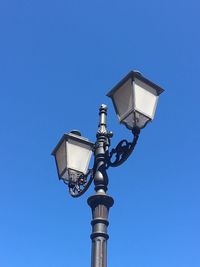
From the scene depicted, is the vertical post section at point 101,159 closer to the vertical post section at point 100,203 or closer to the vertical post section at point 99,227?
the vertical post section at point 100,203

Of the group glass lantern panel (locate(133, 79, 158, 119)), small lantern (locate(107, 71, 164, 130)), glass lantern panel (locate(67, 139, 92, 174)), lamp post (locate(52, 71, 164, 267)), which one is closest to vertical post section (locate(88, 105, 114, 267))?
lamp post (locate(52, 71, 164, 267))

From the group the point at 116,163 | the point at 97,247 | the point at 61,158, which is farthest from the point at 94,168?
the point at 97,247

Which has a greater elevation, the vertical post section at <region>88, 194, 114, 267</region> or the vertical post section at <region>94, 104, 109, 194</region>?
the vertical post section at <region>94, 104, 109, 194</region>

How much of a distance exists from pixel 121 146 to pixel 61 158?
979 mm

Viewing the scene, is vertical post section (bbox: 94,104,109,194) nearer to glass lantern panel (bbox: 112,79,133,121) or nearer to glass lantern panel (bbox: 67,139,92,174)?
glass lantern panel (bbox: 67,139,92,174)

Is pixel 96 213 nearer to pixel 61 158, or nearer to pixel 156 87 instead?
pixel 61 158

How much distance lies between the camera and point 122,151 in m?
5.91

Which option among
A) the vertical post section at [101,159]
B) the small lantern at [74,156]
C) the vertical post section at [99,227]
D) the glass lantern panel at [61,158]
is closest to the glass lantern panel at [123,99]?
the vertical post section at [101,159]

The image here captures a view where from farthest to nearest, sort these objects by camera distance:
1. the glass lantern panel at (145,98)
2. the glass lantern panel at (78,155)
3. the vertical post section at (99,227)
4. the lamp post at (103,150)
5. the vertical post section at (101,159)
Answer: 1. the glass lantern panel at (78,155)
2. the glass lantern panel at (145,98)
3. the vertical post section at (101,159)
4. the lamp post at (103,150)
5. the vertical post section at (99,227)

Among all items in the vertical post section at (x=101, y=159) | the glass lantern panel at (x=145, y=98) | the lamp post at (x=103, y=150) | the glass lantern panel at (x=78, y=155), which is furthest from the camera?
the glass lantern panel at (x=78, y=155)

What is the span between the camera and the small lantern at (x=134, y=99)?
571cm

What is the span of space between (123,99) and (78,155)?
1.04 meters

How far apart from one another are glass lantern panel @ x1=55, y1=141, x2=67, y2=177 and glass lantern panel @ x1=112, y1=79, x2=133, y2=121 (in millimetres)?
964

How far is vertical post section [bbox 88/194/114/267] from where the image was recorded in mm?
4883
